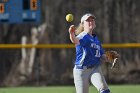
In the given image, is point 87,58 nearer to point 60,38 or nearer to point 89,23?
point 89,23

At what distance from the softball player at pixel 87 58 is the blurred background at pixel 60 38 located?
28.5ft

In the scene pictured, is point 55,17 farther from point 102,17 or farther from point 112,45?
point 112,45

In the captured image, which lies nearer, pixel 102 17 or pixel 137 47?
pixel 137 47

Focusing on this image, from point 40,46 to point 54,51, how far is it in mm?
1318

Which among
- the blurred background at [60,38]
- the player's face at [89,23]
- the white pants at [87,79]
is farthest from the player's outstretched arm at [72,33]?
the blurred background at [60,38]

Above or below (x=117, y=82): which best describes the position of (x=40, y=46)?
above

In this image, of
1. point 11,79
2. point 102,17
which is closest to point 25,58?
point 11,79

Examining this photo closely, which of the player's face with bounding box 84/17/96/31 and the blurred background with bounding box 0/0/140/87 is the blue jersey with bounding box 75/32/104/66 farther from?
the blurred background with bounding box 0/0/140/87

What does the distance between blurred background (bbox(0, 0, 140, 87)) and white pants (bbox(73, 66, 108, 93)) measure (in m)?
8.72

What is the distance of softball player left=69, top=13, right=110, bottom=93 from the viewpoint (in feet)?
24.3

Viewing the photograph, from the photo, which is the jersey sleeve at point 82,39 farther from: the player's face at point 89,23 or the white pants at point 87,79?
the white pants at point 87,79

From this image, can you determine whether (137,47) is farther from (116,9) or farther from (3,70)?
(3,70)

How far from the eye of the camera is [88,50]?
7.54m

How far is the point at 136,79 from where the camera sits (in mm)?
16438
